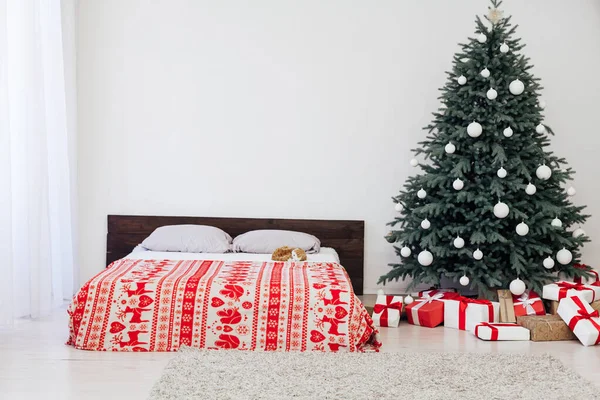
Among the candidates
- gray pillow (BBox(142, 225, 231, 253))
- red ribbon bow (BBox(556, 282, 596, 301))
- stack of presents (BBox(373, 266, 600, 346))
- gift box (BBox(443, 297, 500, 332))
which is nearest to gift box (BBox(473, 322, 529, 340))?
stack of presents (BBox(373, 266, 600, 346))

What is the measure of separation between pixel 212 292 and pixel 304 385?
3.09 feet

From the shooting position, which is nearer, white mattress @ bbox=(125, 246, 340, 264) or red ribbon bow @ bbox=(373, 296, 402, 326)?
red ribbon bow @ bbox=(373, 296, 402, 326)

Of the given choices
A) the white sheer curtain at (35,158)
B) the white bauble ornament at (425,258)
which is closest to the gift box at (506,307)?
the white bauble ornament at (425,258)

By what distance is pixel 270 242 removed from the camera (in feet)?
17.1

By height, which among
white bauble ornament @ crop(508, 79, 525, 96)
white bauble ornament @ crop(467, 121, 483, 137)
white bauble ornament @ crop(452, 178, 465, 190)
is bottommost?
white bauble ornament @ crop(452, 178, 465, 190)

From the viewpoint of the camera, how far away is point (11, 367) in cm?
349

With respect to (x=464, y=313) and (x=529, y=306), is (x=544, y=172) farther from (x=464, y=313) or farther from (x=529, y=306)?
(x=464, y=313)

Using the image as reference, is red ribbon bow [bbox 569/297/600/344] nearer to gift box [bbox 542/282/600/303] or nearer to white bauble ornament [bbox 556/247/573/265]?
gift box [bbox 542/282/600/303]

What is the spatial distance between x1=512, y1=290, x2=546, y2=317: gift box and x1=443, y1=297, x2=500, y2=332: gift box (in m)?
0.15

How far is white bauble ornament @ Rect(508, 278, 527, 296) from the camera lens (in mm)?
4629

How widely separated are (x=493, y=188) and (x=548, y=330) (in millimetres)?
977

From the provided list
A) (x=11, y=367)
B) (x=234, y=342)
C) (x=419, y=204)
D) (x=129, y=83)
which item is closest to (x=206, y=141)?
(x=129, y=83)

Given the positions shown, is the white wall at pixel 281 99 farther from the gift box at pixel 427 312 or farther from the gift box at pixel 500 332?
the gift box at pixel 500 332

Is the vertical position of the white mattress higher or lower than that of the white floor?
higher
